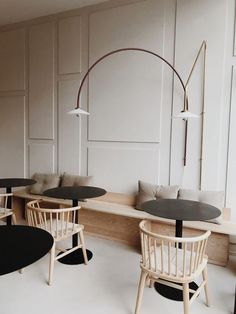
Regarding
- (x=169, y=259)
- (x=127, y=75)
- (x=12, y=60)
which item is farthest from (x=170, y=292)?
(x=12, y=60)

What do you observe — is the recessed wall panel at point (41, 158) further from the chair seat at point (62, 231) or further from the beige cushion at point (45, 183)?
the chair seat at point (62, 231)

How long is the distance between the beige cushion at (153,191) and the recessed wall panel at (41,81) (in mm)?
1852

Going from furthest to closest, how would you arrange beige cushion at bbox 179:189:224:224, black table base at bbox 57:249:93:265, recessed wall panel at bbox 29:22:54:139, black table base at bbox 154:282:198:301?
recessed wall panel at bbox 29:22:54:139 < beige cushion at bbox 179:189:224:224 < black table base at bbox 57:249:93:265 < black table base at bbox 154:282:198:301

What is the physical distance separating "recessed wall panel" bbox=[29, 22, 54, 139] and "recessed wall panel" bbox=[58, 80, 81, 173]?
193 millimetres

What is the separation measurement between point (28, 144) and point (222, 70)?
10.9 feet

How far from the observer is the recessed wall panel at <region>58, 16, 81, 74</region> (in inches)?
159

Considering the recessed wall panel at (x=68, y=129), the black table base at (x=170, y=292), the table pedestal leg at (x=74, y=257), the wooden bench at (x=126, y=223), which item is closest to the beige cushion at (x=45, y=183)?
the wooden bench at (x=126, y=223)

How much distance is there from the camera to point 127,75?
3699 mm

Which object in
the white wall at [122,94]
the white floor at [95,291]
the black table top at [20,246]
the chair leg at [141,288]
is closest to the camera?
the black table top at [20,246]

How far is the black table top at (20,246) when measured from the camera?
4.34 feet

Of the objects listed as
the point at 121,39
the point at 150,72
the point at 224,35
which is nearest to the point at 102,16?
the point at 121,39

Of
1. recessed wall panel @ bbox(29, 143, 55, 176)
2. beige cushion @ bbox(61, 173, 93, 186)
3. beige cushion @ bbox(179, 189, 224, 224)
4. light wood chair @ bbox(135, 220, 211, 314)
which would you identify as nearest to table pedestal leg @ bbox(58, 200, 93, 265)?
beige cushion @ bbox(61, 173, 93, 186)

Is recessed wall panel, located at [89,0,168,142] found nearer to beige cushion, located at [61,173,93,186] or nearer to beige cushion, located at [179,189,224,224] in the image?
beige cushion, located at [61,173,93,186]

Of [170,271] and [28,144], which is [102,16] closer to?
[28,144]
